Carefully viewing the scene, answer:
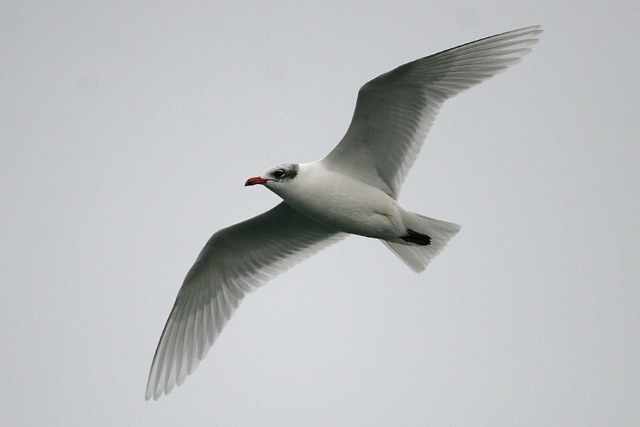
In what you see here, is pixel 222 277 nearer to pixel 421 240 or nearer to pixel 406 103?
pixel 421 240

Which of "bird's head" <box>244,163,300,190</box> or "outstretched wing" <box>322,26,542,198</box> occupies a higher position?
"outstretched wing" <box>322,26,542,198</box>

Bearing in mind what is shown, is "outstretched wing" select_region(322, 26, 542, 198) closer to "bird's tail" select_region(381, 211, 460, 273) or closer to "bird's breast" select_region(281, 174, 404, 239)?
"bird's breast" select_region(281, 174, 404, 239)

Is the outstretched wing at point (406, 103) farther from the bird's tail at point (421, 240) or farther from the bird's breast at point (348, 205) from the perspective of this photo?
the bird's tail at point (421, 240)

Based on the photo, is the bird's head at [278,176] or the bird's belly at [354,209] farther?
the bird's belly at [354,209]

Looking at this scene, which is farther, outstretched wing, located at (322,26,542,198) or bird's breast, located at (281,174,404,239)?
bird's breast, located at (281,174,404,239)

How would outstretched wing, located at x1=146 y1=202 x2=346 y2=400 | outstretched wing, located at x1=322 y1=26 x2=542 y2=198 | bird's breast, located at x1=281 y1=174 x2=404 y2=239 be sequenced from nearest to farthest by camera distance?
outstretched wing, located at x1=322 y1=26 x2=542 y2=198 < bird's breast, located at x1=281 y1=174 x2=404 y2=239 < outstretched wing, located at x1=146 y1=202 x2=346 y2=400

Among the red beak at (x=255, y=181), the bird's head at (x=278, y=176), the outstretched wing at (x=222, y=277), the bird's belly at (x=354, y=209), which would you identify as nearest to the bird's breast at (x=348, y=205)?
the bird's belly at (x=354, y=209)

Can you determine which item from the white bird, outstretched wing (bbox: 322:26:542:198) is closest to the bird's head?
the white bird

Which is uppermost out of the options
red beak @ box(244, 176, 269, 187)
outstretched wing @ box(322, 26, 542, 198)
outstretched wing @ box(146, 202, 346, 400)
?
outstretched wing @ box(322, 26, 542, 198)
